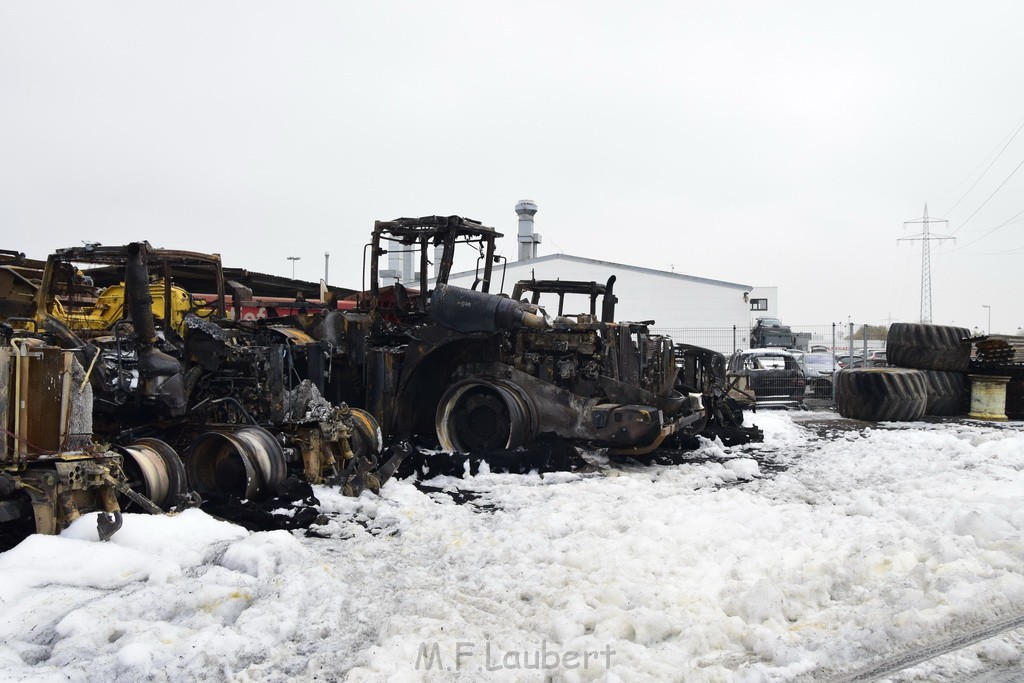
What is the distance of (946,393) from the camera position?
45.6ft

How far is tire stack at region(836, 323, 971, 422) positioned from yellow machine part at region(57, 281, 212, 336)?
1089 cm

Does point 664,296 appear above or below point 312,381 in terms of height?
above

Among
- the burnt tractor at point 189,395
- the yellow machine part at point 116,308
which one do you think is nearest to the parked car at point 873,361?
the burnt tractor at point 189,395

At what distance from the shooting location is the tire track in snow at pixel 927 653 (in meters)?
3.13

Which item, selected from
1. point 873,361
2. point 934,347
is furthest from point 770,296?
point 934,347

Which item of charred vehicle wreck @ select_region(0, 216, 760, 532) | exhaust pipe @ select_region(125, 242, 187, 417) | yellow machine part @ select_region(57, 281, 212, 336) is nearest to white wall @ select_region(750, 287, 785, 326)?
charred vehicle wreck @ select_region(0, 216, 760, 532)

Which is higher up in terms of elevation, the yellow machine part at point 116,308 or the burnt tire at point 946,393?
the yellow machine part at point 116,308

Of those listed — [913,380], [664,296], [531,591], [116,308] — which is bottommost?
[531,591]

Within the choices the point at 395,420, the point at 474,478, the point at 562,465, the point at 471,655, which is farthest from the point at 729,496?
the point at 395,420

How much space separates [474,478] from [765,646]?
413cm

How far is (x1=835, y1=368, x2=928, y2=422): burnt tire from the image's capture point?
1306 cm

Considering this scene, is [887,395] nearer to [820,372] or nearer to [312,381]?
[820,372]

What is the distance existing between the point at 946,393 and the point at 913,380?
114 centimetres

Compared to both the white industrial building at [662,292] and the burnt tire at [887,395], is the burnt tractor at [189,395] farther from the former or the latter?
the white industrial building at [662,292]
